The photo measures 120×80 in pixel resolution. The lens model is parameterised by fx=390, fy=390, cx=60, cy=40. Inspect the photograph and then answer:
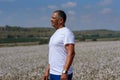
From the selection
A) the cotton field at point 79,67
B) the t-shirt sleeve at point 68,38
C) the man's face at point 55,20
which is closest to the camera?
the t-shirt sleeve at point 68,38

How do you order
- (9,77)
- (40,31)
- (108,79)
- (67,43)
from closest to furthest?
(67,43) < (108,79) < (9,77) < (40,31)

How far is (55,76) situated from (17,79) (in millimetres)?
8220

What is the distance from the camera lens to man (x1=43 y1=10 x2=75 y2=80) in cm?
668

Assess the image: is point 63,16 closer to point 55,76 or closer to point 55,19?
point 55,19

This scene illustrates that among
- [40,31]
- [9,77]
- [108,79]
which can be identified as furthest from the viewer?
[40,31]

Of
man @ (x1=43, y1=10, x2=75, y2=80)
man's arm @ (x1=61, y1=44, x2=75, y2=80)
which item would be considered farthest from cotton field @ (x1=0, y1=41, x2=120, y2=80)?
man's arm @ (x1=61, y1=44, x2=75, y2=80)

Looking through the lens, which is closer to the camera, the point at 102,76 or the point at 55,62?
the point at 55,62

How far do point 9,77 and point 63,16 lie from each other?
31.5ft

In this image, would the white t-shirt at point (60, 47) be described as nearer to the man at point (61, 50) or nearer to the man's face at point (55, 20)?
the man at point (61, 50)

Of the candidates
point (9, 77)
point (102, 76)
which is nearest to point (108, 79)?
point (102, 76)

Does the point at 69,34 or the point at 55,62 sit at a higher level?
the point at 69,34

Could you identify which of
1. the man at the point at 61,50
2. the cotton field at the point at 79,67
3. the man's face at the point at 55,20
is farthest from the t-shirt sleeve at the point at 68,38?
the cotton field at the point at 79,67

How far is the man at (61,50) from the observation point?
263 inches

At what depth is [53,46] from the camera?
6922mm
